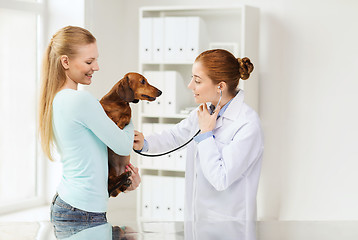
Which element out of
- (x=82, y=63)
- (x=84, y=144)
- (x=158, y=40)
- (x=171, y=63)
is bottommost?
(x=84, y=144)

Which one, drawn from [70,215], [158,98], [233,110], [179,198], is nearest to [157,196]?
[179,198]

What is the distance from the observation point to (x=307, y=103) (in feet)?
11.8

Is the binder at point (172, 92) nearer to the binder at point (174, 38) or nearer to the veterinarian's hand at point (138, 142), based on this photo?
the binder at point (174, 38)

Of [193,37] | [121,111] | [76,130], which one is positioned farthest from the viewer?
[193,37]

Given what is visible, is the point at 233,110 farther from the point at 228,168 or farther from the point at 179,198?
the point at 179,198

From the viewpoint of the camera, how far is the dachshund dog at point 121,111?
5.01 feet

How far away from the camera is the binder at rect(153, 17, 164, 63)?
11.4ft

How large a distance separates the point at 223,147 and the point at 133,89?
1.39ft

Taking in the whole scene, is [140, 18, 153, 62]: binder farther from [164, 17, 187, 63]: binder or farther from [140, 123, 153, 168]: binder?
[140, 123, 153, 168]: binder

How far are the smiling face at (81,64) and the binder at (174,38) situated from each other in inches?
79.5

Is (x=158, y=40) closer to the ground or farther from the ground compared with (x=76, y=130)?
farther from the ground

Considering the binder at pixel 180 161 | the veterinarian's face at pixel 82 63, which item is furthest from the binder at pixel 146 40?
the veterinarian's face at pixel 82 63

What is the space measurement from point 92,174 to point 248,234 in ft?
1.73

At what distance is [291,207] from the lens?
368cm
